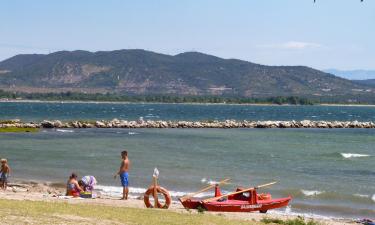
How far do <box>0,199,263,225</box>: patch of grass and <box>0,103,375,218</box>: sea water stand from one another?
712 centimetres

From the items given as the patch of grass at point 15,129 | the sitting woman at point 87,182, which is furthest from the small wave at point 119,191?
the patch of grass at point 15,129

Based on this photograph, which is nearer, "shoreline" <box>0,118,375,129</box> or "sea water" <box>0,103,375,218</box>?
"sea water" <box>0,103,375,218</box>

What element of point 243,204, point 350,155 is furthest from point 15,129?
point 243,204

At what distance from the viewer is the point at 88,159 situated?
4081 centimetres

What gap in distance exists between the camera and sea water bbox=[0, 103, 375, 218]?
28.7 m

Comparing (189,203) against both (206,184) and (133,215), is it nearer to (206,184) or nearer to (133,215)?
(133,215)

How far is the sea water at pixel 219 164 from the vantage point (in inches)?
1129

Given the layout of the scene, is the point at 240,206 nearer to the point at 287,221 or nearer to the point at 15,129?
the point at 287,221

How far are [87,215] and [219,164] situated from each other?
2316 cm

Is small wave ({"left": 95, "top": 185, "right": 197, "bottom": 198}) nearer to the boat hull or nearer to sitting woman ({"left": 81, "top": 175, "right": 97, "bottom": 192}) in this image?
sitting woman ({"left": 81, "top": 175, "right": 97, "bottom": 192})

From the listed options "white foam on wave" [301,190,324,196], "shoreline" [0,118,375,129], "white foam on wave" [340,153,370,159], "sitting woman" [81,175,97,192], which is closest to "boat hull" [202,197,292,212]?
"sitting woman" [81,175,97,192]

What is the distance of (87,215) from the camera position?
1709cm

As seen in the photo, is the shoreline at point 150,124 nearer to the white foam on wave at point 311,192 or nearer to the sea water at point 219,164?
the sea water at point 219,164

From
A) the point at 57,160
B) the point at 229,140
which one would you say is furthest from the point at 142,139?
the point at 57,160
